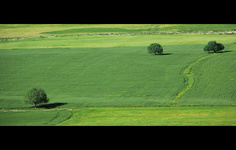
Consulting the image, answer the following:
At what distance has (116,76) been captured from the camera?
43312mm

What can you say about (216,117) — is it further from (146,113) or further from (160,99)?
(160,99)

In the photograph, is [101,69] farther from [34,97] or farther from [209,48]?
[209,48]

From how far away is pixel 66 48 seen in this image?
61688 mm

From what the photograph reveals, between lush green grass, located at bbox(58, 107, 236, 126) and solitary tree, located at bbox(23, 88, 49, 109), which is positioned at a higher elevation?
solitary tree, located at bbox(23, 88, 49, 109)

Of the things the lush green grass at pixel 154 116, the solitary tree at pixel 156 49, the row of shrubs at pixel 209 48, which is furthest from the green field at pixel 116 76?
the solitary tree at pixel 156 49

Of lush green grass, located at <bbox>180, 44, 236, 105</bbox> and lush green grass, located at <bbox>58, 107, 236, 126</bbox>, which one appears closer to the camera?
lush green grass, located at <bbox>58, 107, 236, 126</bbox>

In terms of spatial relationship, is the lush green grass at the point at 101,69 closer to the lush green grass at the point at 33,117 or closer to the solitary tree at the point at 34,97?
the solitary tree at the point at 34,97

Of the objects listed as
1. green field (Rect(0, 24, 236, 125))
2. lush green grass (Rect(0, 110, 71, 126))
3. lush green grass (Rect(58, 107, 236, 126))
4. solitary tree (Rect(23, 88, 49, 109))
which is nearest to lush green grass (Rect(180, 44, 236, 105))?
green field (Rect(0, 24, 236, 125))

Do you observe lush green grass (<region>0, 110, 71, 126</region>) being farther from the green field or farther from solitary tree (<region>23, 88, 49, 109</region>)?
solitary tree (<region>23, 88, 49, 109</region>)

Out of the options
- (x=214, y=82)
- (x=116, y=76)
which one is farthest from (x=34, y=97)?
(x=214, y=82)

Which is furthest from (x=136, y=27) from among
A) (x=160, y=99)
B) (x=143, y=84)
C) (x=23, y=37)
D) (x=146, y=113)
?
(x=146, y=113)

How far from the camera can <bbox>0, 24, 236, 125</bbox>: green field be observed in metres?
30.4

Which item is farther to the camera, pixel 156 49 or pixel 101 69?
pixel 156 49

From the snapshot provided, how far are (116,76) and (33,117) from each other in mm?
18125
